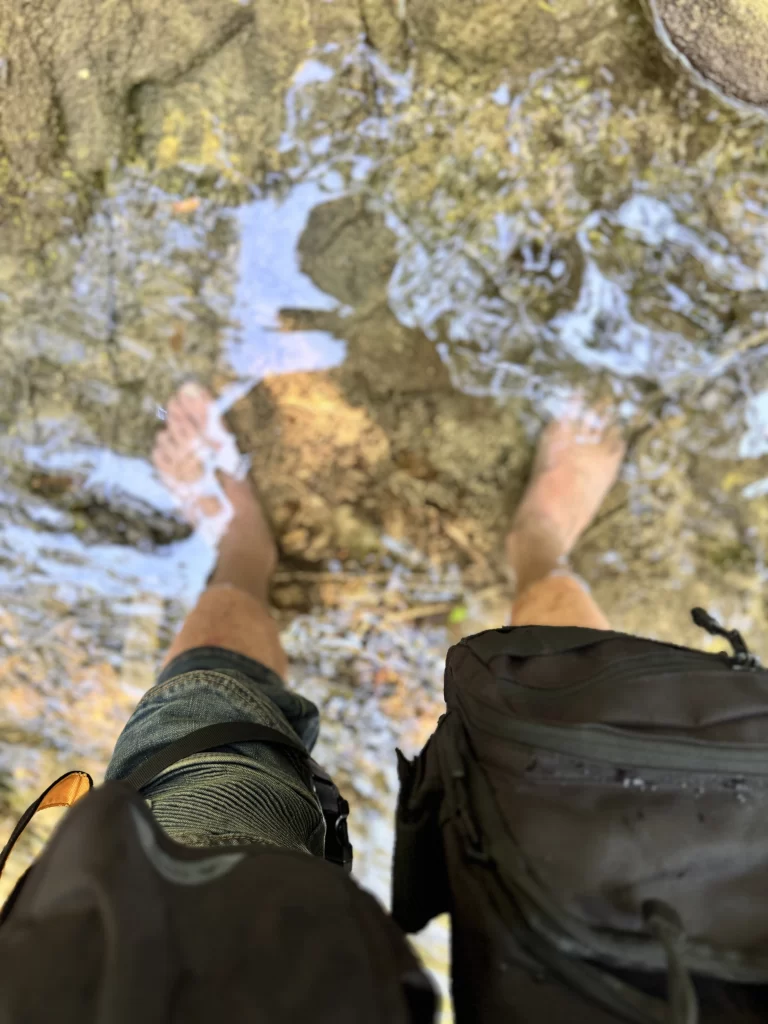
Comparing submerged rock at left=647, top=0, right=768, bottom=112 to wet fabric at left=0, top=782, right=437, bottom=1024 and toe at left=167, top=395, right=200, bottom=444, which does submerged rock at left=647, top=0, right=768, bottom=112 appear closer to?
toe at left=167, top=395, right=200, bottom=444

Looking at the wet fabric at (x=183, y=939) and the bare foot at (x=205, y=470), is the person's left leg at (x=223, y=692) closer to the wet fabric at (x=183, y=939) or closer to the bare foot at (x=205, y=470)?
the bare foot at (x=205, y=470)

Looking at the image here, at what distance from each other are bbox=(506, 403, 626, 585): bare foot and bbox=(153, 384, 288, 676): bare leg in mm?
491

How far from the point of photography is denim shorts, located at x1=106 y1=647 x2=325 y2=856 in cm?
69

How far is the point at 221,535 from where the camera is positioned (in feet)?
4.48

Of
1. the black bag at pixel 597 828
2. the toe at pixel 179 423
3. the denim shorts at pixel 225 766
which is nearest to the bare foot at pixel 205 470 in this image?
the toe at pixel 179 423

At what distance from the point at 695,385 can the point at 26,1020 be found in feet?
4.10

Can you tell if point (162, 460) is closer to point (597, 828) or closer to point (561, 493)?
point (561, 493)

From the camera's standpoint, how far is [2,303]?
1132 millimetres

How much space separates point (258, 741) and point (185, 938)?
374 mm

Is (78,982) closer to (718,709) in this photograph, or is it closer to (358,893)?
(358,893)

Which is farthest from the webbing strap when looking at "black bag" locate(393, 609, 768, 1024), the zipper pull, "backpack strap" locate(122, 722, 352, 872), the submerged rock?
the submerged rock

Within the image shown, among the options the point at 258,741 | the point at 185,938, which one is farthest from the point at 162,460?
the point at 185,938

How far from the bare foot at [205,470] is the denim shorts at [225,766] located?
0.37 metres

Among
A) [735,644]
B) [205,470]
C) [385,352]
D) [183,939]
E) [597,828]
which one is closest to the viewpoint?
[183,939]
